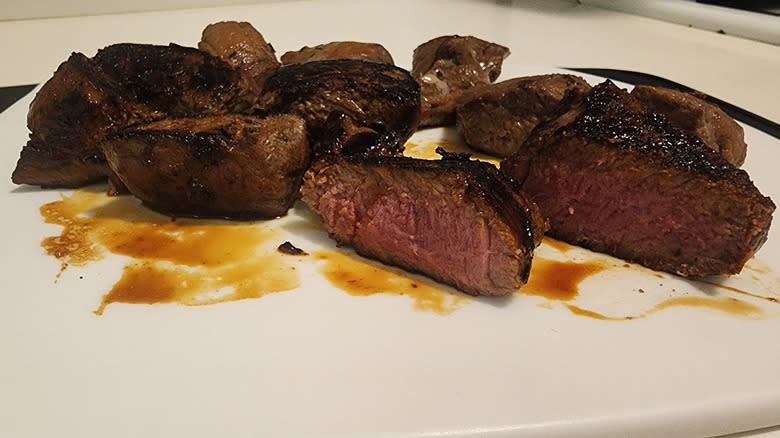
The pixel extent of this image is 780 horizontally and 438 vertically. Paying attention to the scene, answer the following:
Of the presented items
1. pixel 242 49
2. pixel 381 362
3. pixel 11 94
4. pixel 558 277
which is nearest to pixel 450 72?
pixel 242 49

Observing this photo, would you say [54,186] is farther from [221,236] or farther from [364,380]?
[364,380]

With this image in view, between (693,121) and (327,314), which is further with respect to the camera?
(693,121)

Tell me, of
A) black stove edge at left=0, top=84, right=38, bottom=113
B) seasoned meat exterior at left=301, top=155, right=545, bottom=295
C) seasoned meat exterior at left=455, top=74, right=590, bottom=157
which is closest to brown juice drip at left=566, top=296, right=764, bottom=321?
seasoned meat exterior at left=301, top=155, right=545, bottom=295

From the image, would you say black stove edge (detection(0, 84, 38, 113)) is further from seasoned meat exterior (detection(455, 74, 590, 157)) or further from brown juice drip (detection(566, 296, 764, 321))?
brown juice drip (detection(566, 296, 764, 321))

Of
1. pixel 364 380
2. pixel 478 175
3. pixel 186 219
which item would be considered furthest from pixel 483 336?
pixel 186 219

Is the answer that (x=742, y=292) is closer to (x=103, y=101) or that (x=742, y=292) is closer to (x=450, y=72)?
(x=450, y=72)
